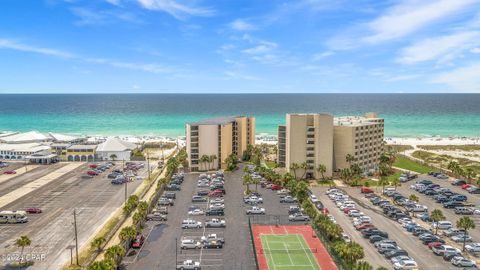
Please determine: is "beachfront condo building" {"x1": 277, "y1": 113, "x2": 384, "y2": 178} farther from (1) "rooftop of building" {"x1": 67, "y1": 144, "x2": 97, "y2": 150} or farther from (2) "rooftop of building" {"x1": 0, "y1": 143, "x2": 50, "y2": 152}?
(2) "rooftop of building" {"x1": 0, "y1": 143, "x2": 50, "y2": 152}

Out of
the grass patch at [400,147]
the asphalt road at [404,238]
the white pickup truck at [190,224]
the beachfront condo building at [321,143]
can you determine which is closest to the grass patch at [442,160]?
the grass patch at [400,147]

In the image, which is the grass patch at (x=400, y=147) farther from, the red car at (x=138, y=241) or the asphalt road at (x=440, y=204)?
the red car at (x=138, y=241)

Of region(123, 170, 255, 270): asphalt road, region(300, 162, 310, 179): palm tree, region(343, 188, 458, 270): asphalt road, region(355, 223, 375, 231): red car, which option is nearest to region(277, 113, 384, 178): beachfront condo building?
region(300, 162, 310, 179): palm tree

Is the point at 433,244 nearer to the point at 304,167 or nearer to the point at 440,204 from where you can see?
the point at 440,204

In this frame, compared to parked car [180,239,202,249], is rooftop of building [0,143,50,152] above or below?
above

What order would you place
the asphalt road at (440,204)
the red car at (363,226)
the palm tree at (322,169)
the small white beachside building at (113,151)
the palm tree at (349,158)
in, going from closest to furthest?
the red car at (363,226) → the asphalt road at (440,204) → the palm tree at (322,169) → the palm tree at (349,158) → the small white beachside building at (113,151)

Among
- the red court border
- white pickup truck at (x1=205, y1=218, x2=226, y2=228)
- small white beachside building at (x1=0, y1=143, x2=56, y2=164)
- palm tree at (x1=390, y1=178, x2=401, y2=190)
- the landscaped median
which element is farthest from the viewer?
small white beachside building at (x1=0, y1=143, x2=56, y2=164)
